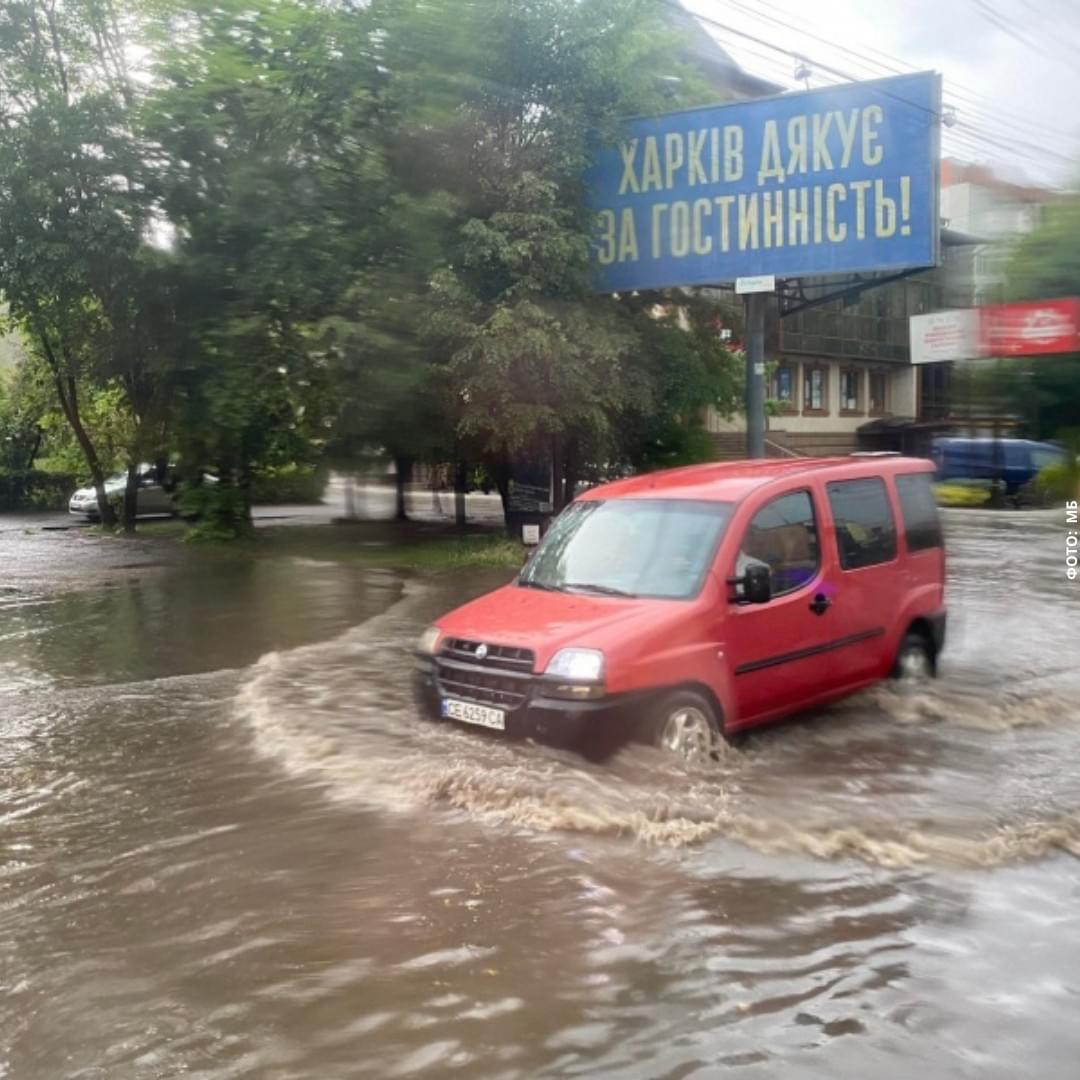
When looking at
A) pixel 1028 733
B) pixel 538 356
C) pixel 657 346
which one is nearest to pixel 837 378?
pixel 657 346

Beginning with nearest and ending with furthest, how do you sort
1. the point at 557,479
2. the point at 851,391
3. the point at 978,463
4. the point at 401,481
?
the point at 557,479 → the point at 401,481 → the point at 978,463 → the point at 851,391

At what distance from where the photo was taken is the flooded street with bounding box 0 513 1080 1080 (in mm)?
4027

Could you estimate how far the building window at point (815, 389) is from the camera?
44.1 m

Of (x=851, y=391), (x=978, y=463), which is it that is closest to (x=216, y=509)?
(x=978, y=463)

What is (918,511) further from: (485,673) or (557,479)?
(557,479)

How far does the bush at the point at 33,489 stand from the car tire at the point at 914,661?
1261 inches

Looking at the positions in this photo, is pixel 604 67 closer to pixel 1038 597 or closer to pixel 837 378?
pixel 1038 597

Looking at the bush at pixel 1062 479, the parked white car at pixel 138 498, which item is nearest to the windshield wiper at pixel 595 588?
the bush at pixel 1062 479

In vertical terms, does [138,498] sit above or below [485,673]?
above

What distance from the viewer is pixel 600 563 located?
764 centimetres

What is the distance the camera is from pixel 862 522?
8438 millimetres

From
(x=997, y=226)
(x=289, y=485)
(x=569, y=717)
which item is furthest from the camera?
(x=289, y=485)

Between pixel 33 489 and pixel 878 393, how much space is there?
29.9 metres

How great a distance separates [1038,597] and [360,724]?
9.74 m
